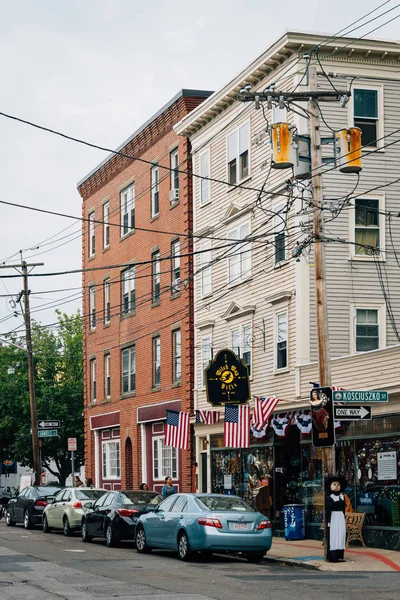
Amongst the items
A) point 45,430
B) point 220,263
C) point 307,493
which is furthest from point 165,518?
point 45,430

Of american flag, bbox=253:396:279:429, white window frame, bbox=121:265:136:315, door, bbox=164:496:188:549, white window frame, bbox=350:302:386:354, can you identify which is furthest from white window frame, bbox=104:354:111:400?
door, bbox=164:496:188:549

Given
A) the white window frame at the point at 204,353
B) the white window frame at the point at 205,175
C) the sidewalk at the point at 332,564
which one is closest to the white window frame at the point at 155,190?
the white window frame at the point at 205,175

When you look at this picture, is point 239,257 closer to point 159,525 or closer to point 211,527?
point 159,525

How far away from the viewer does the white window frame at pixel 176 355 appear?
3812 centimetres

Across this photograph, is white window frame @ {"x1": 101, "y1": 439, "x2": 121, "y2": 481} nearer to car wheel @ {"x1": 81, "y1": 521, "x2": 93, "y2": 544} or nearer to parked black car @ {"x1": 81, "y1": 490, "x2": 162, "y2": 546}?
car wheel @ {"x1": 81, "y1": 521, "x2": 93, "y2": 544}

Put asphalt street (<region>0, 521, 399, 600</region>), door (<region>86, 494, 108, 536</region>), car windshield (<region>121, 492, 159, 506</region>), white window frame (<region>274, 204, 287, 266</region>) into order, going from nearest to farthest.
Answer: asphalt street (<region>0, 521, 399, 600</region>) < car windshield (<region>121, 492, 159, 506</region>) < door (<region>86, 494, 108, 536</region>) < white window frame (<region>274, 204, 287, 266</region>)

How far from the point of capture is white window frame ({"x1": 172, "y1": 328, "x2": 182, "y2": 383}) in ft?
125

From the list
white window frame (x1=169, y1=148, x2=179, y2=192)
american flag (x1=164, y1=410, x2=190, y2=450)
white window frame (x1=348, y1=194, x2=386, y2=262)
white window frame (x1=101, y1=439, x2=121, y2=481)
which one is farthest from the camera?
white window frame (x1=101, y1=439, x2=121, y2=481)

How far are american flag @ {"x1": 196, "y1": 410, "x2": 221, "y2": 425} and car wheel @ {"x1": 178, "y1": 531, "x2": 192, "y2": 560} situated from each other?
10941mm

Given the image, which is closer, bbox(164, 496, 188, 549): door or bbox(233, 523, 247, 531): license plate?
bbox(233, 523, 247, 531): license plate

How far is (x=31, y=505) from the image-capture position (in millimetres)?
35750

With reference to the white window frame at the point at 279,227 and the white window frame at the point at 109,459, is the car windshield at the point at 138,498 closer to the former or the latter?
the white window frame at the point at 279,227

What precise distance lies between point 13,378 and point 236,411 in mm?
38050

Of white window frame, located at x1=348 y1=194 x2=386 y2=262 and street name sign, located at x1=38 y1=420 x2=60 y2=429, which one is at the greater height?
white window frame, located at x1=348 y1=194 x2=386 y2=262
